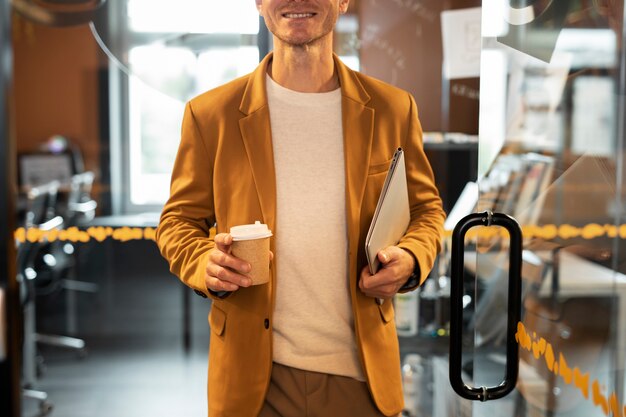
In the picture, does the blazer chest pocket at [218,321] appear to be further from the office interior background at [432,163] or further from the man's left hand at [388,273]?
the office interior background at [432,163]

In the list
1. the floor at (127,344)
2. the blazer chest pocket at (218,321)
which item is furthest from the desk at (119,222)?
the blazer chest pocket at (218,321)

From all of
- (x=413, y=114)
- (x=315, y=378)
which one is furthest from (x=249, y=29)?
(x=315, y=378)

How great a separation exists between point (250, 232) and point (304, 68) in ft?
1.50

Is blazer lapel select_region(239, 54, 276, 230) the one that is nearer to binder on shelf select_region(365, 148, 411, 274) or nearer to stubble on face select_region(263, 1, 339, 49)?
stubble on face select_region(263, 1, 339, 49)

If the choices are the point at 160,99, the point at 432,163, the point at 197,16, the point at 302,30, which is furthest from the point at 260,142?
the point at 160,99

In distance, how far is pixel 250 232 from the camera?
5.27ft

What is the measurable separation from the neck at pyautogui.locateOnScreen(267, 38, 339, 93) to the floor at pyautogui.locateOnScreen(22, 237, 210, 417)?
5.62 feet

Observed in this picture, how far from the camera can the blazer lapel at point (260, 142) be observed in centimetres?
178

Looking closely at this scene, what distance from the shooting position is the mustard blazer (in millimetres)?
1779

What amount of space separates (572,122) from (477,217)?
0.30 meters

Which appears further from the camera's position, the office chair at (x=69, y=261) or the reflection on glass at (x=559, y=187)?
the office chair at (x=69, y=261)

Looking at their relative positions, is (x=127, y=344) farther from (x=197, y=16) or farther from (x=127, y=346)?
(x=197, y=16)

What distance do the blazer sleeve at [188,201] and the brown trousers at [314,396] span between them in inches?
12.2

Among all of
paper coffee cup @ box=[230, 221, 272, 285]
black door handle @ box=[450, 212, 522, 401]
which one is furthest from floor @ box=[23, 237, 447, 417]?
paper coffee cup @ box=[230, 221, 272, 285]
